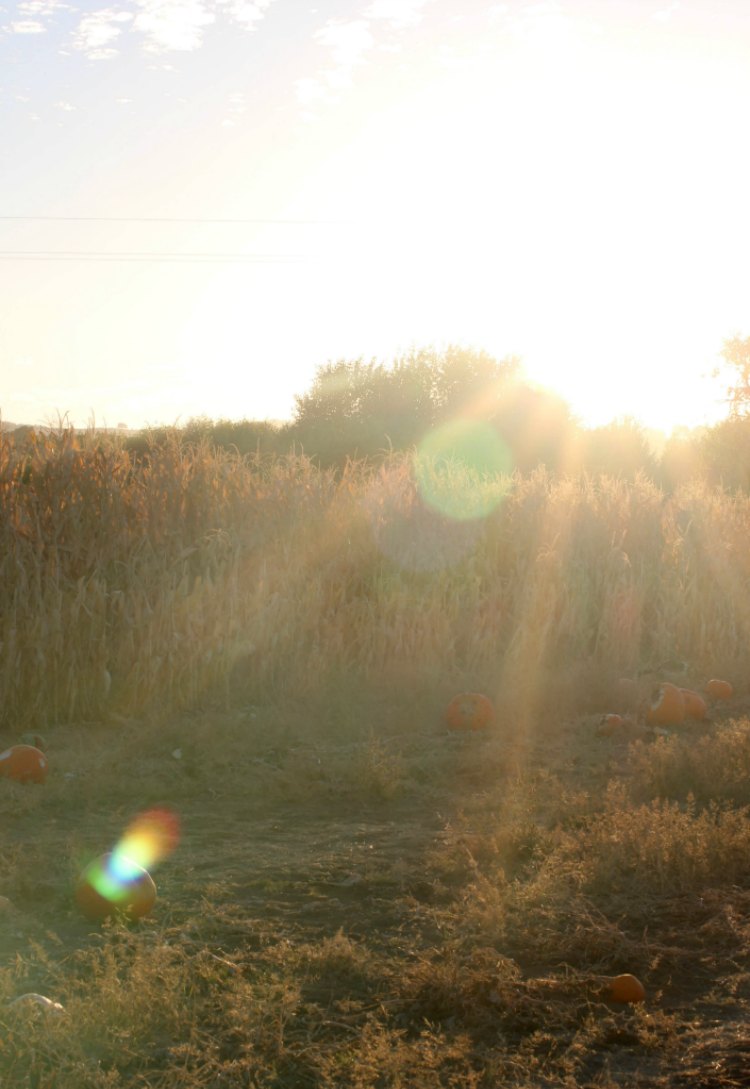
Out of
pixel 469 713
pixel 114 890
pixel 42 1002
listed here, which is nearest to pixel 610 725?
pixel 469 713

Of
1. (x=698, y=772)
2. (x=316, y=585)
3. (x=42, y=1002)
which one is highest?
(x=316, y=585)

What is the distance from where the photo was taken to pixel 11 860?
5039mm

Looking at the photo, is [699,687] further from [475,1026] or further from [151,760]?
[475,1026]

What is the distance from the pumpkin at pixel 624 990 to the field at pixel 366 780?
0.04 m

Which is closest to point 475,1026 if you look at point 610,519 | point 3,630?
point 3,630

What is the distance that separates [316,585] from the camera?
10.6 meters

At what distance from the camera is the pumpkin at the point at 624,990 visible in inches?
144

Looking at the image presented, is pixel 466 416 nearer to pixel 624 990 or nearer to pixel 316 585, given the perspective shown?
pixel 316 585

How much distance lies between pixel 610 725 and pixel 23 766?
4220 mm

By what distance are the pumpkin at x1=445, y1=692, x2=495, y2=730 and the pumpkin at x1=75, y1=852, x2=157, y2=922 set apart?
4331 millimetres

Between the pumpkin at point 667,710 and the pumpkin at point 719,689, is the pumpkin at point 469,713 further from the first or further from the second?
the pumpkin at point 719,689

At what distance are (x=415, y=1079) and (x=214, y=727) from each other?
5.06 meters

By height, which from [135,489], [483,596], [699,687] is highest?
[135,489]

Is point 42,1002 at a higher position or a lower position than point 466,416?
lower
